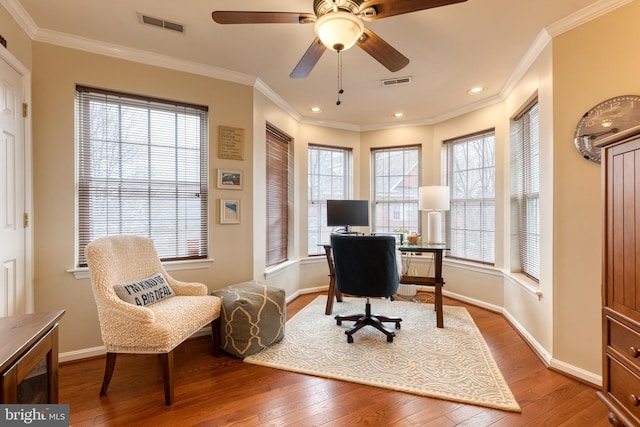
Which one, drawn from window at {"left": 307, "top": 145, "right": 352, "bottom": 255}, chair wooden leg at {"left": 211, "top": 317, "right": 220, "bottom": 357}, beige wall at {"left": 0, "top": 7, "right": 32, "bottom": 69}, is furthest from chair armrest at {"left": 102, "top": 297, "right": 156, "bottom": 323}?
→ window at {"left": 307, "top": 145, "right": 352, "bottom": 255}

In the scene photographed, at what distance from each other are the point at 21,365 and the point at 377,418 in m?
1.64

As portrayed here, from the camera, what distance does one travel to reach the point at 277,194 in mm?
3719

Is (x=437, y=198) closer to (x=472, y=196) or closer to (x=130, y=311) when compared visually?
(x=472, y=196)

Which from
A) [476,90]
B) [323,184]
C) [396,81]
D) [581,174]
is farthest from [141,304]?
[476,90]

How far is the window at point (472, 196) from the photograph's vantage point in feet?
11.8

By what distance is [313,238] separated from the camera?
431cm

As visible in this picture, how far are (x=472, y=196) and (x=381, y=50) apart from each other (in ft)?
9.00

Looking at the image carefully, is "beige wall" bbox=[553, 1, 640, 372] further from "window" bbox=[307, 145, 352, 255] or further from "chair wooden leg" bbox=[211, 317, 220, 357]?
"window" bbox=[307, 145, 352, 255]

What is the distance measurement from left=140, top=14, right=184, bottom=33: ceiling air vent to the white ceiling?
5 centimetres

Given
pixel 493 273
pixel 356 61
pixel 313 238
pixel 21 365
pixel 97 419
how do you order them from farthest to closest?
pixel 313 238 < pixel 493 273 < pixel 356 61 < pixel 97 419 < pixel 21 365

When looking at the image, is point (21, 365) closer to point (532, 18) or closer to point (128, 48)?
point (128, 48)

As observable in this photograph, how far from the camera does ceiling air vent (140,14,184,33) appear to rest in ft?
6.78

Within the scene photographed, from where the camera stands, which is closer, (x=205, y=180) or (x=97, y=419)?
(x=97, y=419)

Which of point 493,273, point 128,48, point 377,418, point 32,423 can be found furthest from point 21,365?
point 493,273
